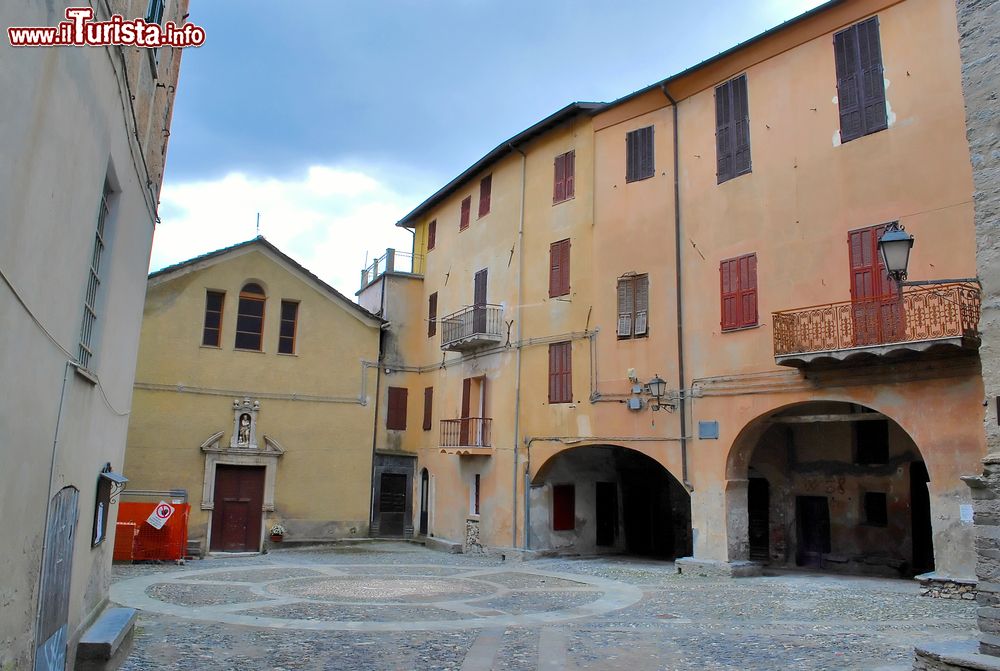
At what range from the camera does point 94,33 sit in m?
6.20

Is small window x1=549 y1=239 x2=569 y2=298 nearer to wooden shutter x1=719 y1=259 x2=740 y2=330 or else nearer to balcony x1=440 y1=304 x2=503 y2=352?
balcony x1=440 y1=304 x2=503 y2=352

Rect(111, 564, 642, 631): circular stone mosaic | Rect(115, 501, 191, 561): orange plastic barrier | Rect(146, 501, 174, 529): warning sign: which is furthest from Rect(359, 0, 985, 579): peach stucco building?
Rect(146, 501, 174, 529): warning sign

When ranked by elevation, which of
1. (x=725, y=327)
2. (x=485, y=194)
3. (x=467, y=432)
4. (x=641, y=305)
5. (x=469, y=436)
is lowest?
(x=469, y=436)

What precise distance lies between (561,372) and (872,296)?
8990mm

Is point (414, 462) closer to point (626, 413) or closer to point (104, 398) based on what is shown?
point (626, 413)

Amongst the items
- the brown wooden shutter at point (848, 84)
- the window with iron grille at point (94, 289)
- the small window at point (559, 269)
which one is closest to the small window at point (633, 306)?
the small window at point (559, 269)

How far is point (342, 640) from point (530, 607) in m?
4.20

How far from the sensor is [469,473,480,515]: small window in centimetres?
2441

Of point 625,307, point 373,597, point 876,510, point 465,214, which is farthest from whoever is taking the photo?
point 465,214

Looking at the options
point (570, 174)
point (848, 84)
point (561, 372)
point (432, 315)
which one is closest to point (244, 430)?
point (432, 315)

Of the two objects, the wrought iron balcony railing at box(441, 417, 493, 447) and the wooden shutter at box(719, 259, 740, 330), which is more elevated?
the wooden shutter at box(719, 259, 740, 330)

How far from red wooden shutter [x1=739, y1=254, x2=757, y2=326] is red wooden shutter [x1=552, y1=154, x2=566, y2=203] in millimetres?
6835

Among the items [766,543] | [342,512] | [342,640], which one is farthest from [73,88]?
[342,512]

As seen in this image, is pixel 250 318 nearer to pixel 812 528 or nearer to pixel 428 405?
pixel 428 405
